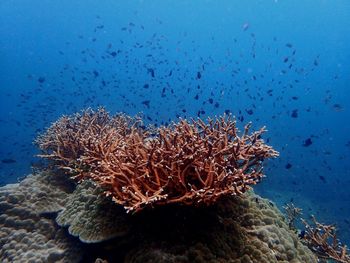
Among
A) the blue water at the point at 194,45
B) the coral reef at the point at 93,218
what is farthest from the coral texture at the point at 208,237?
the blue water at the point at 194,45

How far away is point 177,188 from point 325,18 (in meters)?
149

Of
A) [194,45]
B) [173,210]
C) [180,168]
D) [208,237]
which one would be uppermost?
[194,45]

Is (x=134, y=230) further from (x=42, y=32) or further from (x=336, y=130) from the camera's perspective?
(x=42, y=32)

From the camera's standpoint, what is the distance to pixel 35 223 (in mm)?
5480

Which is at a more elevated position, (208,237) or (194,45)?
(194,45)

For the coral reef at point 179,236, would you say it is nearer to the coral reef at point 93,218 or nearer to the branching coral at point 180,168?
the coral reef at point 93,218

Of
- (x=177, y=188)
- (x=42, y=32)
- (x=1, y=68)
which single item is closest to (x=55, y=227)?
(x=177, y=188)

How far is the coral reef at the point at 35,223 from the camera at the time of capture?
4738 mm

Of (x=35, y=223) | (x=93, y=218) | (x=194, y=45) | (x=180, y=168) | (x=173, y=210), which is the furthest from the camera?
(x=194, y=45)

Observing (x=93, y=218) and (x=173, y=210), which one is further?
(x=93, y=218)

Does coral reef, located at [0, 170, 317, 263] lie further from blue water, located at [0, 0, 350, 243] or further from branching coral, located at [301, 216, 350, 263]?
blue water, located at [0, 0, 350, 243]

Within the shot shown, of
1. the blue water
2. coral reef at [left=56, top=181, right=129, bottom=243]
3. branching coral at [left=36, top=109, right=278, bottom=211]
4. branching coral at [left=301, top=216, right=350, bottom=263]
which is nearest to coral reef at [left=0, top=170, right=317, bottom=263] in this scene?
coral reef at [left=56, top=181, right=129, bottom=243]

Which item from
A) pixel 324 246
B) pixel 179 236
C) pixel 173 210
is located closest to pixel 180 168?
pixel 173 210

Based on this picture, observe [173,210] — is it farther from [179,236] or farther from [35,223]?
[35,223]
